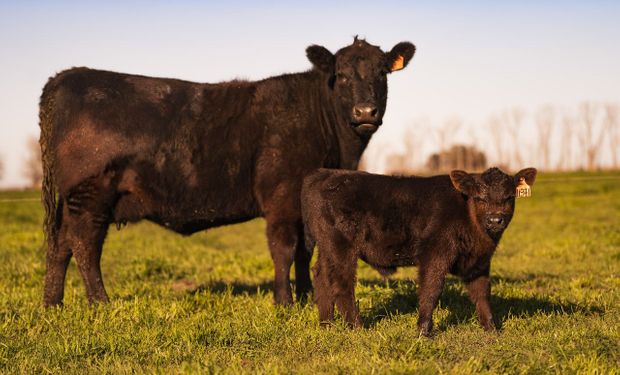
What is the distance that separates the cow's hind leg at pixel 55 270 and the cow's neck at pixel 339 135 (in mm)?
3366

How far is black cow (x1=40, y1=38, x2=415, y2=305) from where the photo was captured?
331 inches

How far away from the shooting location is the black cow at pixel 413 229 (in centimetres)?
650

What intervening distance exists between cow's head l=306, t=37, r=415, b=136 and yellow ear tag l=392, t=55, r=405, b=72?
2.8 inches

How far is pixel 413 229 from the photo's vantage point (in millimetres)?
6699

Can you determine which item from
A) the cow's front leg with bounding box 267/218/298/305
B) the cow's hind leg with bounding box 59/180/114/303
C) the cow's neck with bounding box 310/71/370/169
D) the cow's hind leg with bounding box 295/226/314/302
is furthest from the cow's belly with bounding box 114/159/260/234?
the cow's neck with bounding box 310/71/370/169

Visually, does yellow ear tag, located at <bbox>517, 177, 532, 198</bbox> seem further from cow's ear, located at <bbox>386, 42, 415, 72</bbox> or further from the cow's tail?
the cow's tail

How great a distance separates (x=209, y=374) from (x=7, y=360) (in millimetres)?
1841

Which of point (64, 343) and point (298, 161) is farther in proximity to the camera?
point (298, 161)

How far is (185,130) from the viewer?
28.3ft

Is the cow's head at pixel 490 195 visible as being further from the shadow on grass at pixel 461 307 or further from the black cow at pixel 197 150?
the black cow at pixel 197 150

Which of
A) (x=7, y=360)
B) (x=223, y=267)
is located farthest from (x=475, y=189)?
(x=223, y=267)

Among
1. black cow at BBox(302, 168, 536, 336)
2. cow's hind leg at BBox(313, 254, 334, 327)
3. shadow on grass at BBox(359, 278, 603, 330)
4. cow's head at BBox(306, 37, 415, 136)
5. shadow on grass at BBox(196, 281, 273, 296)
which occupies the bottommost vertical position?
shadow on grass at BBox(196, 281, 273, 296)

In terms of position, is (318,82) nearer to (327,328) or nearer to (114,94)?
(114,94)

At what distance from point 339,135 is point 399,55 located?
4.15ft
